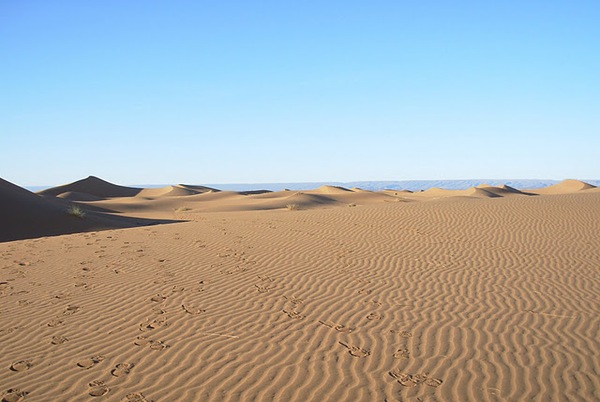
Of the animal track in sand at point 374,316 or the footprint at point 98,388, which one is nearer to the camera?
the footprint at point 98,388

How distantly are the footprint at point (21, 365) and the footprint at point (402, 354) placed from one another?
3.74 metres

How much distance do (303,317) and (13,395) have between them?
3.42 metres

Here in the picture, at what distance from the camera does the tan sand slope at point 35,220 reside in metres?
18.1

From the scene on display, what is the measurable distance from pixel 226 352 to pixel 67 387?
61.6 inches

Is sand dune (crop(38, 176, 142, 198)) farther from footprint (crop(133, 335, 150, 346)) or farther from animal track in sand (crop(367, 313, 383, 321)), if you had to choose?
animal track in sand (crop(367, 313, 383, 321))

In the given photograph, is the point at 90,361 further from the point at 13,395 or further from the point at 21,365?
the point at 13,395

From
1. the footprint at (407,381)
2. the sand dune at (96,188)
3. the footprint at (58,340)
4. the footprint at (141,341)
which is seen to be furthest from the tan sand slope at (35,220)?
the sand dune at (96,188)

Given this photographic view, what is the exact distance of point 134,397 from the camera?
425cm

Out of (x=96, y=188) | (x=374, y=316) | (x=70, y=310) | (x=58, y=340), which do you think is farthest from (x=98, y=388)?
(x=96, y=188)

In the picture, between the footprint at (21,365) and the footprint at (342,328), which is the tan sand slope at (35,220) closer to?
the footprint at (21,365)

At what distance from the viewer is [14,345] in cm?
549

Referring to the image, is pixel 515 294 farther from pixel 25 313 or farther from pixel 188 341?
pixel 25 313

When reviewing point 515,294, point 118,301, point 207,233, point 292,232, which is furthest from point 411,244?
point 118,301

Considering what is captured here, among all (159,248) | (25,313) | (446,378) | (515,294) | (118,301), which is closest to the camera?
(446,378)
